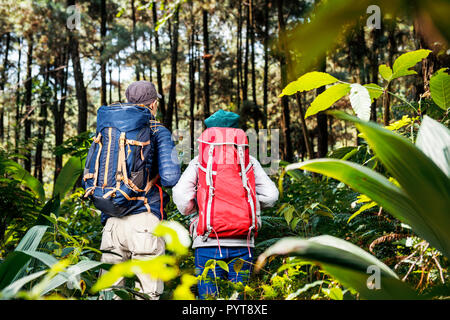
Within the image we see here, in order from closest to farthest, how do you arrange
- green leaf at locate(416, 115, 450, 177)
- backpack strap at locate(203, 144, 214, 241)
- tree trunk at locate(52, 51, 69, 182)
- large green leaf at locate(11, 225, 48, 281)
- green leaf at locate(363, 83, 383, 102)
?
green leaf at locate(416, 115, 450, 177), large green leaf at locate(11, 225, 48, 281), green leaf at locate(363, 83, 383, 102), backpack strap at locate(203, 144, 214, 241), tree trunk at locate(52, 51, 69, 182)

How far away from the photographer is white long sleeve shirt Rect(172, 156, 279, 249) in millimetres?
2670

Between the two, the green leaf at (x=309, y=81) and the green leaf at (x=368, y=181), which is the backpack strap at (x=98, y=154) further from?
the green leaf at (x=368, y=181)

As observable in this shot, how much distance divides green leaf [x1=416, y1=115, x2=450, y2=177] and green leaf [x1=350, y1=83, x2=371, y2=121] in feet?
0.87

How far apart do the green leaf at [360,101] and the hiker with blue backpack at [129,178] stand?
1573mm

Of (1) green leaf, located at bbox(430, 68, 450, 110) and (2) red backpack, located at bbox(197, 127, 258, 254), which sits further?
(2) red backpack, located at bbox(197, 127, 258, 254)

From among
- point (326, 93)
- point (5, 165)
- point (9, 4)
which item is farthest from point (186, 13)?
point (326, 93)

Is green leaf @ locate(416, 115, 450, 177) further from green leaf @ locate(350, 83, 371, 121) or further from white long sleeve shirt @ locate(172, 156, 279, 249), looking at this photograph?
white long sleeve shirt @ locate(172, 156, 279, 249)

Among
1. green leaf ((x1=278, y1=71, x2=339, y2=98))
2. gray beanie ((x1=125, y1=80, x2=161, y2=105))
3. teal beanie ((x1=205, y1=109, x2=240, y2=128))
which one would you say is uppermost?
gray beanie ((x1=125, y1=80, x2=161, y2=105))

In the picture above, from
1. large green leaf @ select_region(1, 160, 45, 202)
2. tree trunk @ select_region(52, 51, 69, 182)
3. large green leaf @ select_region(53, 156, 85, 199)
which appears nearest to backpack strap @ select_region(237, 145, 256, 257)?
large green leaf @ select_region(53, 156, 85, 199)

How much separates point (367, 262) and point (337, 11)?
0.70m

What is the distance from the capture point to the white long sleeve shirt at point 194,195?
8.76ft

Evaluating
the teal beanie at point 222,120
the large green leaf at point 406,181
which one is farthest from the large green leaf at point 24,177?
the large green leaf at point 406,181

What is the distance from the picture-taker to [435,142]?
1085mm

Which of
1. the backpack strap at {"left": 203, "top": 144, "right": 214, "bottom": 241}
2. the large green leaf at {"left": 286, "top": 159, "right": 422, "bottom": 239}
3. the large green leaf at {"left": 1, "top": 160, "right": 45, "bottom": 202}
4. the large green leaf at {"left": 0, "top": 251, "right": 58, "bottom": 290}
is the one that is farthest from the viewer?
the large green leaf at {"left": 1, "top": 160, "right": 45, "bottom": 202}
